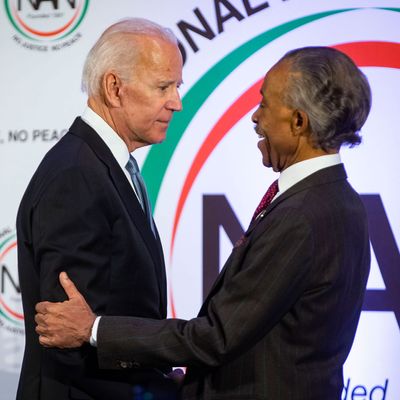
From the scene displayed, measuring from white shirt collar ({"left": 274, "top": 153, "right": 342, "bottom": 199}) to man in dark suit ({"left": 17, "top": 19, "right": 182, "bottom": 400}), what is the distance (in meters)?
0.36

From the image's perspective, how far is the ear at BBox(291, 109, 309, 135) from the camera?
64.1 inches

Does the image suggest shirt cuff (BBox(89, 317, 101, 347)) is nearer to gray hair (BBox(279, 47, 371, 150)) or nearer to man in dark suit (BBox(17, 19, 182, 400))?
man in dark suit (BBox(17, 19, 182, 400))

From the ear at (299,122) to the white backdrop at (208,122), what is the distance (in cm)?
124

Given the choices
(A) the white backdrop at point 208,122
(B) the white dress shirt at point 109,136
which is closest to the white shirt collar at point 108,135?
(B) the white dress shirt at point 109,136

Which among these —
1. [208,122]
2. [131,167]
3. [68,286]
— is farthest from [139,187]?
[208,122]

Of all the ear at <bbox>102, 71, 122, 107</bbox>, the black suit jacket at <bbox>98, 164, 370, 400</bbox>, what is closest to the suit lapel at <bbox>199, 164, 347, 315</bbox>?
the black suit jacket at <bbox>98, 164, 370, 400</bbox>

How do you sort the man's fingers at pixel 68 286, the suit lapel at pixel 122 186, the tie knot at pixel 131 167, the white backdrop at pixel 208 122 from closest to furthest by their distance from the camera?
the man's fingers at pixel 68 286 → the suit lapel at pixel 122 186 → the tie knot at pixel 131 167 → the white backdrop at pixel 208 122

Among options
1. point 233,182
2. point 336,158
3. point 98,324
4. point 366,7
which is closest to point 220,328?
point 98,324

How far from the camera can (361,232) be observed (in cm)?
168

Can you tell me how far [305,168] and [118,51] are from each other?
20.5 inches

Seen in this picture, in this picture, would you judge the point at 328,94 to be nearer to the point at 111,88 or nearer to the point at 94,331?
the point at 111,88

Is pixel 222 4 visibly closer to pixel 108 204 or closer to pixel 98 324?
pixel 108 204

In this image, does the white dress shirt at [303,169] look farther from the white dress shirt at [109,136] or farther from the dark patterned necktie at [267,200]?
the white dress shirt at [109,136]

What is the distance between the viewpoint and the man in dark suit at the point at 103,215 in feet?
5.61
